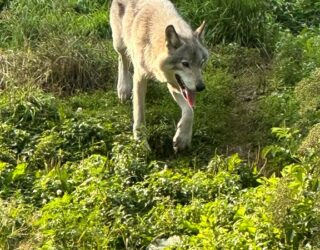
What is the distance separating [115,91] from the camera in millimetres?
9648

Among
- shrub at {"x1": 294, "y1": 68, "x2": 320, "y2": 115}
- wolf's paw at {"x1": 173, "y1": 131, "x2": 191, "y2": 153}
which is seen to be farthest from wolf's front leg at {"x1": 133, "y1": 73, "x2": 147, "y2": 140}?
shrub at {"x1": 294, "y1": 68, "x2": 320, "y2": 115}

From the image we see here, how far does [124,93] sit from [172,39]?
1671mm

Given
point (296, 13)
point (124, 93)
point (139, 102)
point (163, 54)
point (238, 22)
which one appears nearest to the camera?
point (163, 54)

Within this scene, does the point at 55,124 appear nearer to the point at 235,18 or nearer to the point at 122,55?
the point at 122,55

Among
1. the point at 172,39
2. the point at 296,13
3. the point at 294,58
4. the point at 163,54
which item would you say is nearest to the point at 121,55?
the point at 163,54

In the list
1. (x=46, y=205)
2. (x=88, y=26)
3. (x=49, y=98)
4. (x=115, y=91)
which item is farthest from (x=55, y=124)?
(x=88, y=26)

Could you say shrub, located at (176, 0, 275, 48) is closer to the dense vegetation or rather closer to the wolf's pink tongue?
the dense vegetation

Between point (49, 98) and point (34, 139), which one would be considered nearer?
point (34, 139)

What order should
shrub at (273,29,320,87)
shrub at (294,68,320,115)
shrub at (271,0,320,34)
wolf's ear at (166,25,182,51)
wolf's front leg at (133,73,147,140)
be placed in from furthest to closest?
shrub at (271,0,320,34) < shrub at (273,29,320,87) < wolf's front leg at (133,73,147,140) < wolf's ear at (166,25,182,51) < shrub at (294,68,320,115)

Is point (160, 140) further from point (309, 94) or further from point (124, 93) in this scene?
point (309, 94)

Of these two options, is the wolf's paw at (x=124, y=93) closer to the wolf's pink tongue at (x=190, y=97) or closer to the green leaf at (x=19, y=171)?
the wolf's pink tongue at (x=190, y=97)

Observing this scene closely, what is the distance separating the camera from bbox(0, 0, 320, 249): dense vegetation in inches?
247

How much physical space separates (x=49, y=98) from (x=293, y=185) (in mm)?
3509

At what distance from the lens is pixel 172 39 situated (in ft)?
25.9
